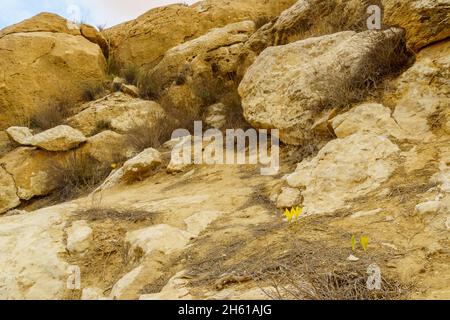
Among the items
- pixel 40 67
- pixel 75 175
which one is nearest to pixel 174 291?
pixel 75 175

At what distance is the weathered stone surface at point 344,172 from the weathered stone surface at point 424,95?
35 centimetres

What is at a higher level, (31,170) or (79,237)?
(79,237)

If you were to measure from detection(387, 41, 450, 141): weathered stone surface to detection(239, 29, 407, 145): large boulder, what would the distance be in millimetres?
315

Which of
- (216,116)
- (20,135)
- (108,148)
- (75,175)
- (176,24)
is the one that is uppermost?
(176,24)

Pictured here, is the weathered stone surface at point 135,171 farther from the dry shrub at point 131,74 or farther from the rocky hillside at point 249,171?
the dry shrub at point 131,74

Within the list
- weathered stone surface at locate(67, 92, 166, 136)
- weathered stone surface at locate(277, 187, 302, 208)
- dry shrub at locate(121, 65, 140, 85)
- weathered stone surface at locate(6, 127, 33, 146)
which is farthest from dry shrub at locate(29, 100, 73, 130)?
weathered stone surface at locate(277, 187, 302, 208)

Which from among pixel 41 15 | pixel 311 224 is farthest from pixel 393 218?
pixel 41 15

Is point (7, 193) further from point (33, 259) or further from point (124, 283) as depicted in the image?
point (124, 283)

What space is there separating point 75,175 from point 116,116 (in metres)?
1.75

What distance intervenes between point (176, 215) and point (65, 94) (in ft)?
20.1

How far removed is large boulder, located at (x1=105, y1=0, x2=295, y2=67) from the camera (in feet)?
30.6

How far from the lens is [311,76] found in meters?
4.99
